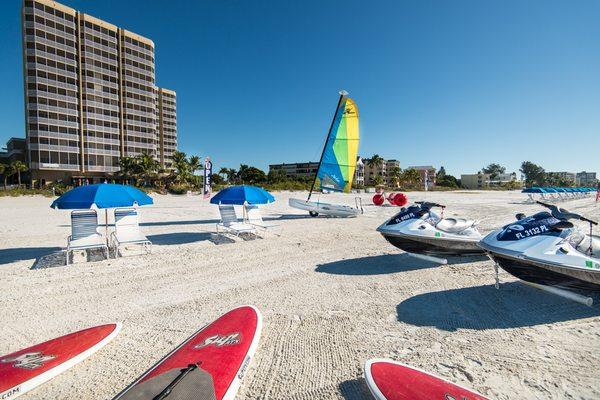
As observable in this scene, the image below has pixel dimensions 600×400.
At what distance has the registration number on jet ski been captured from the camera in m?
5.19

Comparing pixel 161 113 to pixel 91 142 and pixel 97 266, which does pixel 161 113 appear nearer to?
pixel 91 142

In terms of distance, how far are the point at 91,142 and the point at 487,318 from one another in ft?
245

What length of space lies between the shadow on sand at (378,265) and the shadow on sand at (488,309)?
62.6 inches

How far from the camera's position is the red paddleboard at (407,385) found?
288cm

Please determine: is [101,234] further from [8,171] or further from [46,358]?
[8,171]

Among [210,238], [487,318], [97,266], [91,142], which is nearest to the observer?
[487,318]

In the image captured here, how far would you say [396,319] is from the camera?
4793 mm

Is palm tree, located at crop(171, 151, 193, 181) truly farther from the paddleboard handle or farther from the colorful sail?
the paddleboard handle

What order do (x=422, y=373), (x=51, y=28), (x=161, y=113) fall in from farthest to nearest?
(x=161, y=113) < (x=51, y=28) < (x=422, y=373)

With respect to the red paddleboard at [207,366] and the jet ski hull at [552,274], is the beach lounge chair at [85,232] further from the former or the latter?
the jet ski hull at [552,274]

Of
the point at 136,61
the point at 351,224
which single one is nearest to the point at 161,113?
the point at 136,61

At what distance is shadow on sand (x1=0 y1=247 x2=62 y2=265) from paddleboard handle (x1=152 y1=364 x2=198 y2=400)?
320 inches

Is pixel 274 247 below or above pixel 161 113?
below

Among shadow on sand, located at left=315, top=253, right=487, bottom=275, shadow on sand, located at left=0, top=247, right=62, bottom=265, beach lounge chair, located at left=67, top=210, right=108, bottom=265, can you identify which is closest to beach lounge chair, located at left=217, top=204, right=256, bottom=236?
beach lounge chair, located at left=67, top=210, right=108, bottom=265
